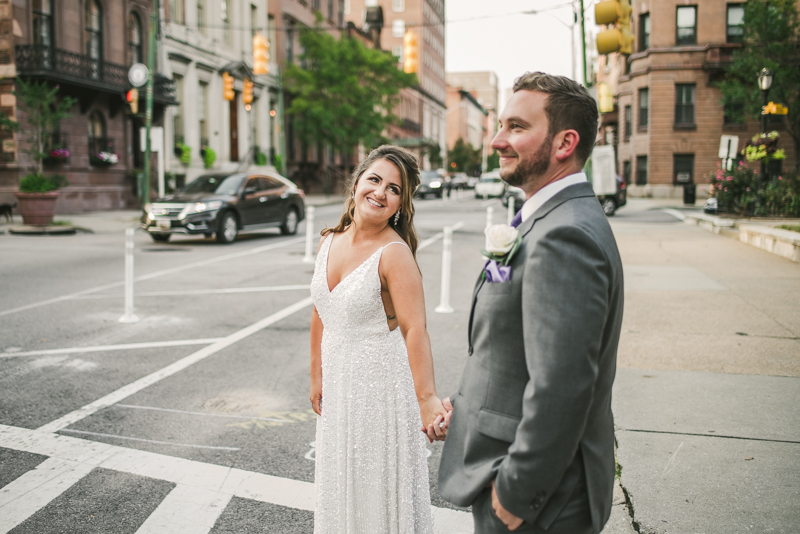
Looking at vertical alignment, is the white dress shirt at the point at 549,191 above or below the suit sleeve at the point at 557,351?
above

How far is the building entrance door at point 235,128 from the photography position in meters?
38.3

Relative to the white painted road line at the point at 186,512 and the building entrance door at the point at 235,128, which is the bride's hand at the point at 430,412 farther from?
the building entrance door at the point at 235,128

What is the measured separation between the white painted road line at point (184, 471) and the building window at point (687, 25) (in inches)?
1733

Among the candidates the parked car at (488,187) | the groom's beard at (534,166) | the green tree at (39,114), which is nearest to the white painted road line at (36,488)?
the groom's beard at (534,166)

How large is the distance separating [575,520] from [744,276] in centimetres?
1019

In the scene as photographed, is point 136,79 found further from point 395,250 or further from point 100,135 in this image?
point 395,250

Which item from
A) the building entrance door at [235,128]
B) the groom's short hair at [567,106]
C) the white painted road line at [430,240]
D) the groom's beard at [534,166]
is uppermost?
the building entrance door at [235,128]

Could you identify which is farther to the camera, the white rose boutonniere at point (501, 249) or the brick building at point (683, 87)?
the brick building at point (683, 87)

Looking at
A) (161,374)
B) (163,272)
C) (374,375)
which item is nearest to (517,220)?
(374,375)

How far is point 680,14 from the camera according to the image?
41125 millimetres

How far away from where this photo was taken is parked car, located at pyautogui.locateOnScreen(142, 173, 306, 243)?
15875 mm

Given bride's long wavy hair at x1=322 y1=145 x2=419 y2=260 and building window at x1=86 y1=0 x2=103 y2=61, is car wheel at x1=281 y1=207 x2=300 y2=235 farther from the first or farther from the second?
bride's long wavy hair at x1=322 y1=145 x2=419 y2=260

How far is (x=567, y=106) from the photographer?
178cm

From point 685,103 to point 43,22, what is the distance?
113 feet
